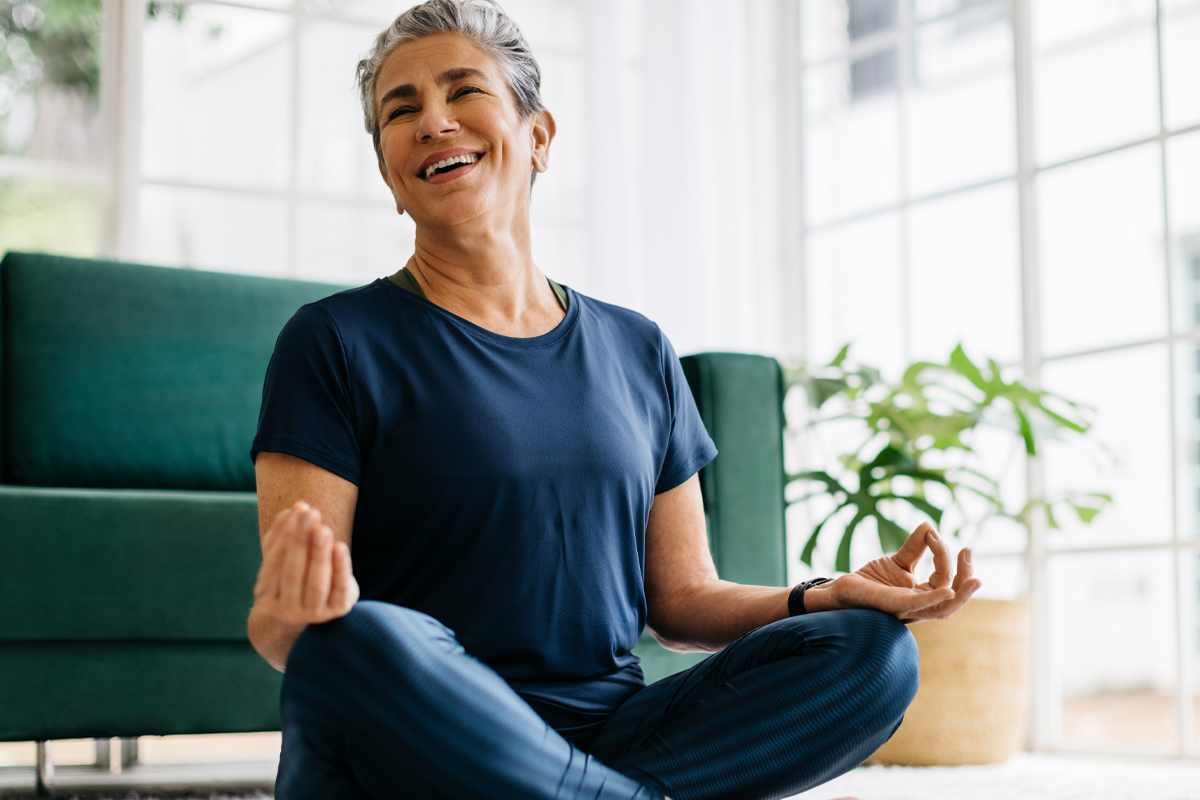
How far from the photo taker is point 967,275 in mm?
3129

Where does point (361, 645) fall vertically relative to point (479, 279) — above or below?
below

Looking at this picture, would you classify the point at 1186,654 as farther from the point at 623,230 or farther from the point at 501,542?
the point at 501,542

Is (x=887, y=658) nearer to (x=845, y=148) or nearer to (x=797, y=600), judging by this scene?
(x=797, y=600)

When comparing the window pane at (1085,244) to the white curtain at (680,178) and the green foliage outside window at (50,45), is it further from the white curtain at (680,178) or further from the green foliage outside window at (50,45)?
the green foliage outside window at (50,45)

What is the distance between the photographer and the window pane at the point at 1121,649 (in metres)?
5.66

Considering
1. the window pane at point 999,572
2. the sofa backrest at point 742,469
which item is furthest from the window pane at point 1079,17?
the sofa backrest at point 742,469

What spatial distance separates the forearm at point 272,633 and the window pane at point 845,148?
9.09 ft

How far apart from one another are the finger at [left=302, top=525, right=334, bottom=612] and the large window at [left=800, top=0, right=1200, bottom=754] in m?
2.11

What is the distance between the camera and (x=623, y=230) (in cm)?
333

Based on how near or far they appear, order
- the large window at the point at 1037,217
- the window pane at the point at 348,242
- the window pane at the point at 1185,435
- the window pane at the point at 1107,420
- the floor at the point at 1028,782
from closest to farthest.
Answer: the floor at the point at 1028,782 < the window pane at the point at 1185,435 < the large window at the point at 1037,217 < the window pane at the point at 1107,420 < the window pane at the point at 348,242

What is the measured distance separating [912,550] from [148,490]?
1.61 meters

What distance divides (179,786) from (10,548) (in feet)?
2.05

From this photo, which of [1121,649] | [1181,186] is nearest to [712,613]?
[1181,186]

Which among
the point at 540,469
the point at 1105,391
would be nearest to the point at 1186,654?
the point at 1105,391
